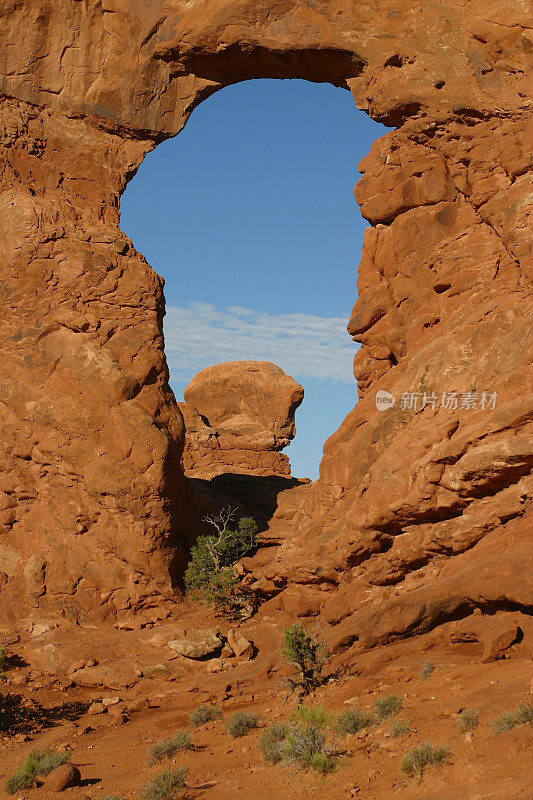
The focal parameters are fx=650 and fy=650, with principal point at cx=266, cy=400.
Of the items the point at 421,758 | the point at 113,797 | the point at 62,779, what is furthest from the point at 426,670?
the point at 62,779

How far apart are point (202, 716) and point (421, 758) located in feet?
22.8

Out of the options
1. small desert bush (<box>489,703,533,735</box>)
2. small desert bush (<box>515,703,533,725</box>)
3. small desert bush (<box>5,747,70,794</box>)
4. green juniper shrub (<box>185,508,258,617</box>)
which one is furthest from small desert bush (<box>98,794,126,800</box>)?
green juniper shrub (<box>185,508,258,617</box>)

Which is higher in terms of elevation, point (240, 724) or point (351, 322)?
point (351, 322)

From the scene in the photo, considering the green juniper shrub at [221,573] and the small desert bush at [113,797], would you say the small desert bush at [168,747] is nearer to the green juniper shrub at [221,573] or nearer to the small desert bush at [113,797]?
the small desert bush at [113,797]

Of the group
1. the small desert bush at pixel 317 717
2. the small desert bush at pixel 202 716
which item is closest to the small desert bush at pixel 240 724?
the small desert bush at pixel 202 716

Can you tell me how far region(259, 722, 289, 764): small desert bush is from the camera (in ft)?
34.3

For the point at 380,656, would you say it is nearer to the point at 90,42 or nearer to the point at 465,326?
the point at 465,326

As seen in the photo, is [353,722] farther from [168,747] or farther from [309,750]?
[168,747]

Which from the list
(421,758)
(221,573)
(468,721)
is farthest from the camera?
(221,573)

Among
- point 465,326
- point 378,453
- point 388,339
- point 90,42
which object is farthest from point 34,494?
point 90,42

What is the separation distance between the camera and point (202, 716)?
14.0 meters

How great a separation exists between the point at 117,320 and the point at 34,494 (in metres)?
6.59

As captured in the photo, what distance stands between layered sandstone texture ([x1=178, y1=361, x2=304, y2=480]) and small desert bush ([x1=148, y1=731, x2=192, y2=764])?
24761mm
